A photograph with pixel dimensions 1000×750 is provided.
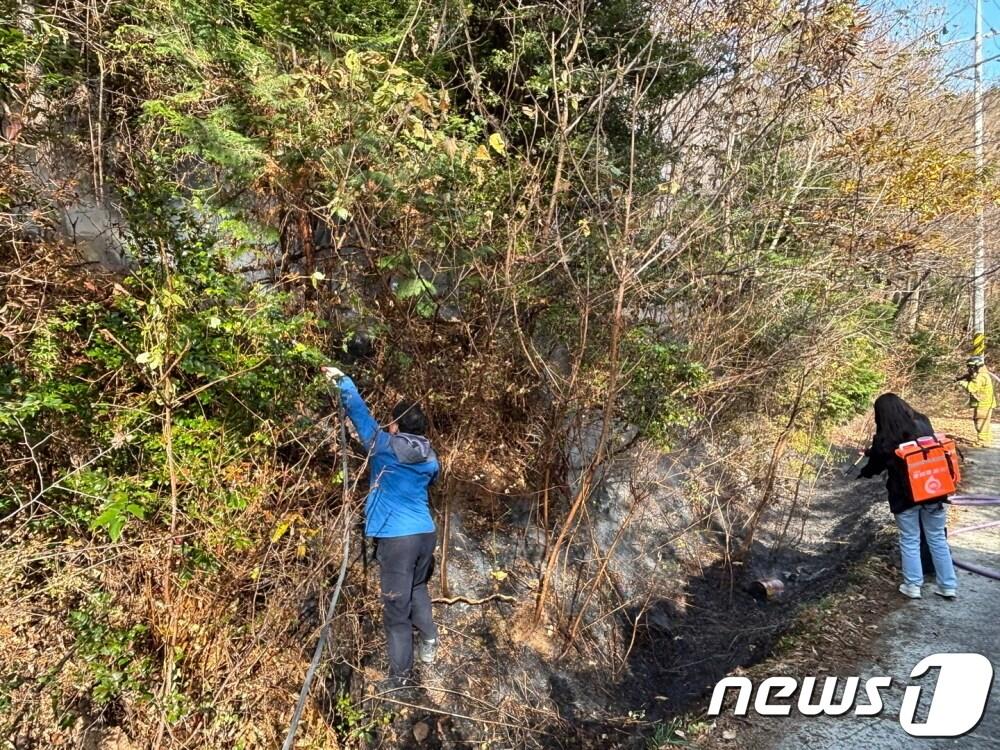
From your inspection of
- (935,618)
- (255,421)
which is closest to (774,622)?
(935,618)

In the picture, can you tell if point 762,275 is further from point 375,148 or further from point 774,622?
point 375,148

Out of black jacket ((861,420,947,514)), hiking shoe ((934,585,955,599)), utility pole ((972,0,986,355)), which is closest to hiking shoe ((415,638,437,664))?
black jacket ((861,420,947,514))

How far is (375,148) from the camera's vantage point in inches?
145

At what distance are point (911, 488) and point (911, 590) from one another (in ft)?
3.65

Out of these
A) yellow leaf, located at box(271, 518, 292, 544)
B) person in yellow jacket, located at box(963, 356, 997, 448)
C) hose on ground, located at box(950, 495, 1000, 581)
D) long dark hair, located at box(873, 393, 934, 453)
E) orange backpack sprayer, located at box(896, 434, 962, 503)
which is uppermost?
long dark hair, located at box(873, 393, 934, 453)

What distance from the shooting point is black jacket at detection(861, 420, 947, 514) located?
455 cm

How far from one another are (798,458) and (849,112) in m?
4.96

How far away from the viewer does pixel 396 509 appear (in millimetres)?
3643

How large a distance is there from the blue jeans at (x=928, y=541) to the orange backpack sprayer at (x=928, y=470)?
155mm

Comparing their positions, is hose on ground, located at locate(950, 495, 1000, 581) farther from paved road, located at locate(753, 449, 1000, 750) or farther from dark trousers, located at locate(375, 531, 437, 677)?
dark trousers, located at locate(375, 531, 437, 677)

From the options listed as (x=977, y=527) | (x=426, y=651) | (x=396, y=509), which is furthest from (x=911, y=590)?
(x=396, y=509)

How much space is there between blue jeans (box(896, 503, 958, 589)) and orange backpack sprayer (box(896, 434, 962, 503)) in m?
0.16

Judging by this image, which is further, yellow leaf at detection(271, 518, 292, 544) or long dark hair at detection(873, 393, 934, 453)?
long dark hair at detection(873, 393, 934, 453)
